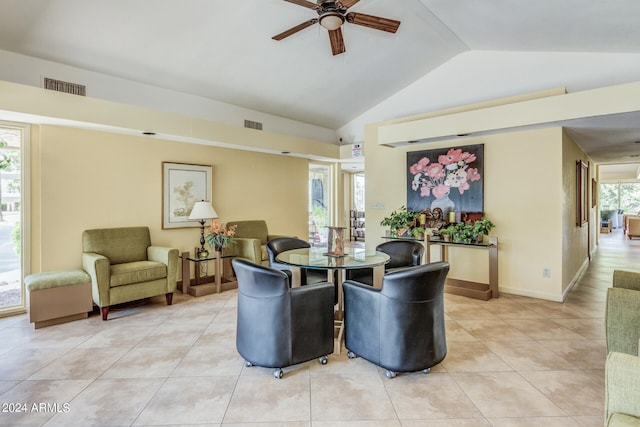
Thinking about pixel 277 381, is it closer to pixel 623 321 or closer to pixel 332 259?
pixel 332 259

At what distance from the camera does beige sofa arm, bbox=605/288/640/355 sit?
217 cm

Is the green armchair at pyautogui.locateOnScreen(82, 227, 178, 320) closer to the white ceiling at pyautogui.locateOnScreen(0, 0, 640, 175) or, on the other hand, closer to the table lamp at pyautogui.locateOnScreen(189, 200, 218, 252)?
the table lamp at pyautogui.locateOnScreen(189, 200, 218, 252)

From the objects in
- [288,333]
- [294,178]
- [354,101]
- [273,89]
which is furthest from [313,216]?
[288,333]

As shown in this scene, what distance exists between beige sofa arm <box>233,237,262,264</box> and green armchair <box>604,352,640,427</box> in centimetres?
421

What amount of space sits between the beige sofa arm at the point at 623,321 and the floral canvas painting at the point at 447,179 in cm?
258

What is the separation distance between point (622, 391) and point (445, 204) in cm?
387

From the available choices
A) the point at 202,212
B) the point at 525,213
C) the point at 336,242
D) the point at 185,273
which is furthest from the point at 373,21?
the point at 185,273

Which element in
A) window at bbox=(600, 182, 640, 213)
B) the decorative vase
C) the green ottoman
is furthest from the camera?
window at bbox=(600, 182, 640, 213)

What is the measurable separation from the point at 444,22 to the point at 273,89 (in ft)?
8.32

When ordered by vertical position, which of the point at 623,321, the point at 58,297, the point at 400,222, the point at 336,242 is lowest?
the point at 58,297

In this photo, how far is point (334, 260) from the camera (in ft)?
9.89

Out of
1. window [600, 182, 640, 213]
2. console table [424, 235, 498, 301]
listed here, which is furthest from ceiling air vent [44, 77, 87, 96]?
window [600, 182, 640, 213]

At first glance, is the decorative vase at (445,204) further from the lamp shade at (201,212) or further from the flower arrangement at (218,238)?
the lamp shade at (201,212)

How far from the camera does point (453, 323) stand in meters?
3.52
